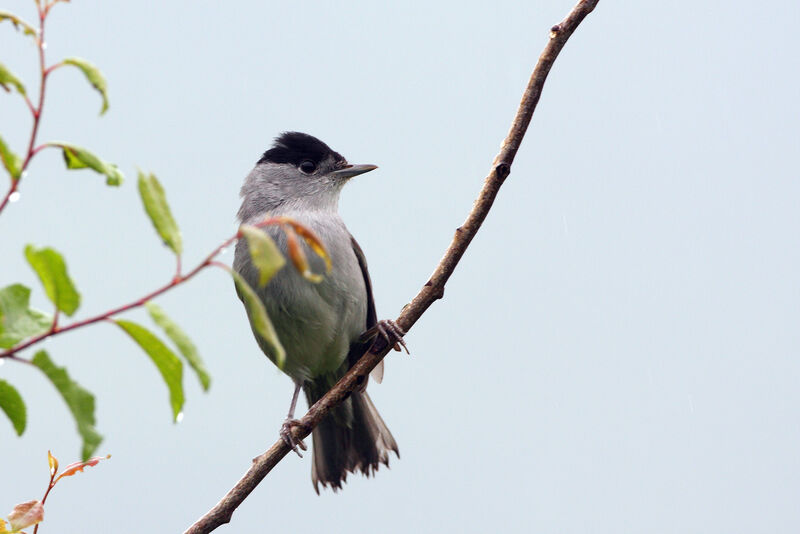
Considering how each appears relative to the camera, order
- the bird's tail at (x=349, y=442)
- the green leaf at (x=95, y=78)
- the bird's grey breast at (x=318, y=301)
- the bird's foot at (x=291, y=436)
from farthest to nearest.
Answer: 1. the bird's tail at (x=349, y=442)
2. the bird's grey breast at (x=318, y=301)
3. the bird's foot at (x=291, y=436)
4. the green leaf at (x=95, y=78)

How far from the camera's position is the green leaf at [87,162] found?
138 centimetres

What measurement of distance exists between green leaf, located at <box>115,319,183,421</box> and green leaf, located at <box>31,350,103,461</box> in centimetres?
9

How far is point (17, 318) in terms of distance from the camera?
4.10 ft

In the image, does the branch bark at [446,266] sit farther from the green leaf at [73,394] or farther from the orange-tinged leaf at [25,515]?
the green leaf at [73,394]

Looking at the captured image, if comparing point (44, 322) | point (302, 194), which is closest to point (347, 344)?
point (302, 194)

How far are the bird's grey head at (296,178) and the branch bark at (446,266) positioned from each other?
1962 mm

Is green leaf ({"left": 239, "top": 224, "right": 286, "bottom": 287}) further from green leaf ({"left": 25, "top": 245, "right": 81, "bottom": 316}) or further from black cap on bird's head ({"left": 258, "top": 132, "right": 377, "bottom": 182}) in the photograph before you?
black cap on bird's head ({"left": 258, "top": 132, "right": 377, "bottom": 182})

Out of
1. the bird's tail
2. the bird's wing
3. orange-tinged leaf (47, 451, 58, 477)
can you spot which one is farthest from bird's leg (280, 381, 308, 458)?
orange-tinged leaf (47, 451, 58, 477)

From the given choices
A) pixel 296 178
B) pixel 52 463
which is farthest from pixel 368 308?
pixel 52 463

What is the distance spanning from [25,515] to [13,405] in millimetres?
506

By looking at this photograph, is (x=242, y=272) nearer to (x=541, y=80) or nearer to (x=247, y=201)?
(x=247, y=201)

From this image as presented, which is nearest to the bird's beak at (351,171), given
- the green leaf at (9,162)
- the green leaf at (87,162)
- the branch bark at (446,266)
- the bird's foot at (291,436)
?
the bird's foot at (291,436)

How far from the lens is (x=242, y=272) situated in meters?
4.51

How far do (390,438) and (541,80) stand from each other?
2.87 m
